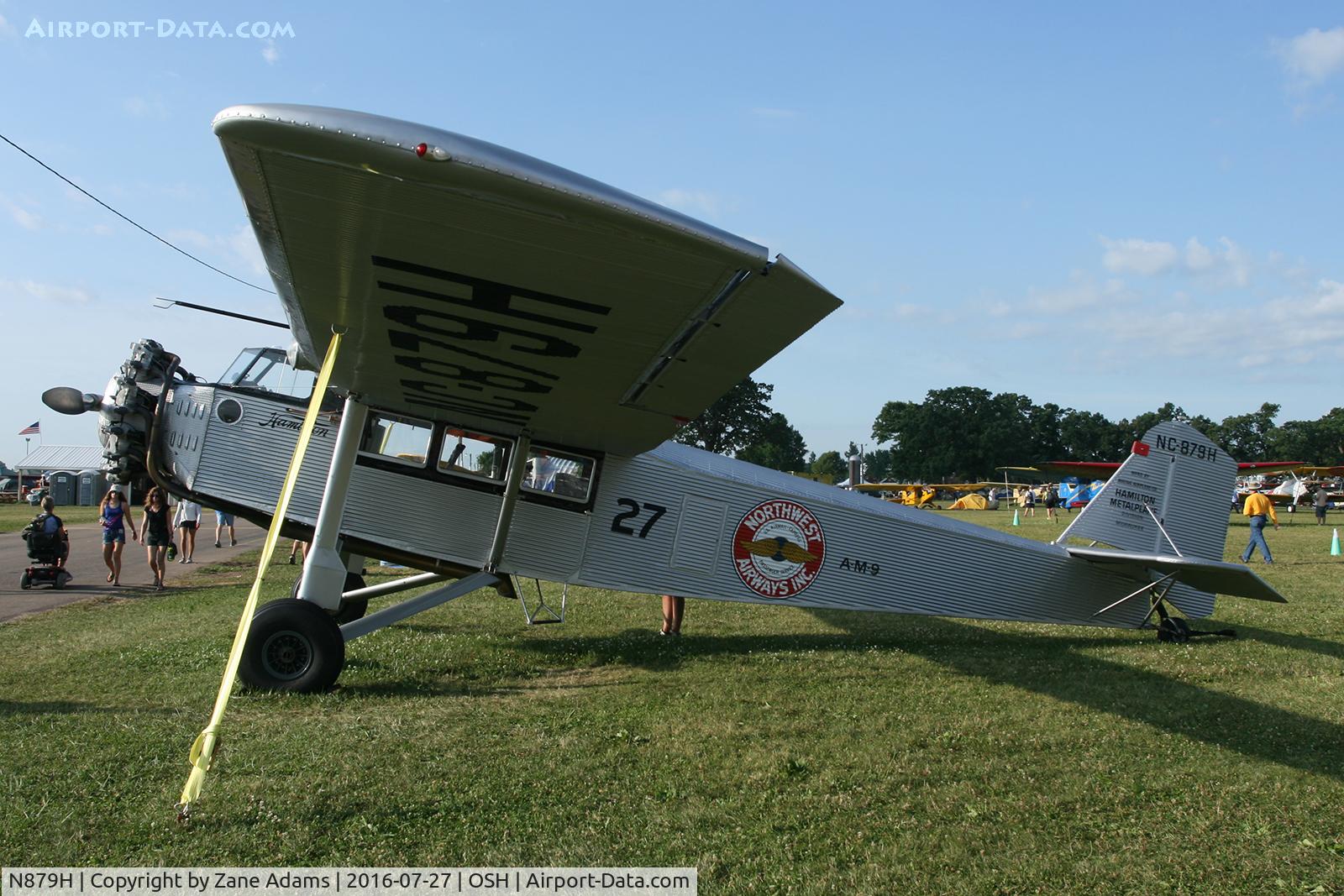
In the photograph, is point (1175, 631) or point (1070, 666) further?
point (1175, 631)

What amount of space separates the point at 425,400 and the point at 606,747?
9.49 ft

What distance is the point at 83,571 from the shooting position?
51.4 feet

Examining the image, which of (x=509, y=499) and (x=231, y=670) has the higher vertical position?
(x=509, y=499)

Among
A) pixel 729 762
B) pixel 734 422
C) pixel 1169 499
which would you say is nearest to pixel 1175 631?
pixel 1169 499

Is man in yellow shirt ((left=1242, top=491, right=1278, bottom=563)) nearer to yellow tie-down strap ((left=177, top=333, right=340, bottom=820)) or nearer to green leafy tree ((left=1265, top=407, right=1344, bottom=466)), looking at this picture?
yellow tie-down strap ((left=177, top=333, right=340, bottom=820))

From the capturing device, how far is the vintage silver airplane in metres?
2.90

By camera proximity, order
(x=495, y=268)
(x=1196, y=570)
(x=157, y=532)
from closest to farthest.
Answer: (x=495, y=268)
(x=1196, y=570)
(x=157, y=532)

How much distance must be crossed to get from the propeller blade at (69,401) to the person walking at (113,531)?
24.0 feet

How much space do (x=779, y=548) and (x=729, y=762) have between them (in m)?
3.34

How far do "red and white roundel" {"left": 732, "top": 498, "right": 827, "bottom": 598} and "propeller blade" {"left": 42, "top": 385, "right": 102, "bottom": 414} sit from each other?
5.67 metres

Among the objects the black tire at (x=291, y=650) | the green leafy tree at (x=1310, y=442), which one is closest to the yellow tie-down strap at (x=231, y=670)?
the black tire at (x=291, y=650)

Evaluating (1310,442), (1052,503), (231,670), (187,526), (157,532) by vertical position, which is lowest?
(187,526)

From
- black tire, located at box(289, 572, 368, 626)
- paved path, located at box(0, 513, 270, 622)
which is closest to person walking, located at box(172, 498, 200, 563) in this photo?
paved path, located at box(0, 513, 270, 622)

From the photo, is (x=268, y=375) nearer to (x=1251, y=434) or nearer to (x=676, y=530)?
(x=676, y=530)
